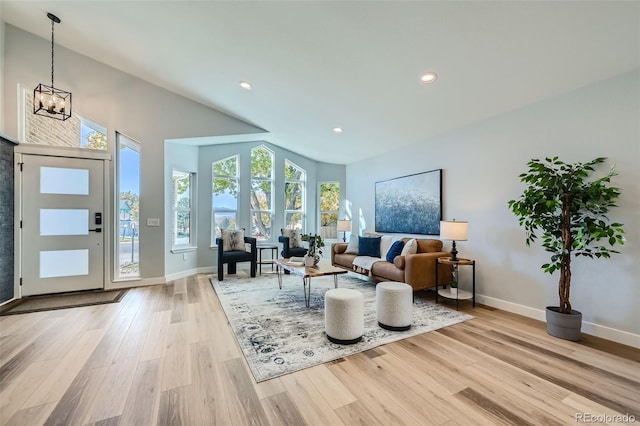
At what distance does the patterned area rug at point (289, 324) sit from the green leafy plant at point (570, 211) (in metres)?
1.15

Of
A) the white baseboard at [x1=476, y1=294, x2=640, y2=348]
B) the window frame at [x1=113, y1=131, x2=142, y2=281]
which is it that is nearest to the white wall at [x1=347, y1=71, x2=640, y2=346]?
Result: the white baseboard at [x1=476, y1=294, x2=640, y2=348]

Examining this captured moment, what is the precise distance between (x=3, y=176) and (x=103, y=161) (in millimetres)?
1097

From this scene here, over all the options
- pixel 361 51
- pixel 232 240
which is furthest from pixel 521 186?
pixel 232 240

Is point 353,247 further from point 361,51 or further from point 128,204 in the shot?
point 128,204

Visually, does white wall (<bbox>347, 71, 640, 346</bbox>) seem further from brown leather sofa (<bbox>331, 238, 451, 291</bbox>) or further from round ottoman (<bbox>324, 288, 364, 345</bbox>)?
round ottoman (<bbox>324, 288, 364, 345</bbox>)

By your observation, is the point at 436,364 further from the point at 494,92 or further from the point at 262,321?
the point at 494,92

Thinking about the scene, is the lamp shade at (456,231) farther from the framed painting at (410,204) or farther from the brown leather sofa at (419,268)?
the framed painting at (410,204)

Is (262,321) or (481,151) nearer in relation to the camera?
(262,321)

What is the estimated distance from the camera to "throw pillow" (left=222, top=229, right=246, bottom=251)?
5.16 metres

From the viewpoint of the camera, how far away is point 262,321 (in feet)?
9.65

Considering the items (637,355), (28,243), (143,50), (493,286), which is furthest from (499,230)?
(28,243)

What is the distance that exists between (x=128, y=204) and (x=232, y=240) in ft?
6.08

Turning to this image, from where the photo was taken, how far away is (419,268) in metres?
3.58

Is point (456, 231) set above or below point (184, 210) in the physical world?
below
